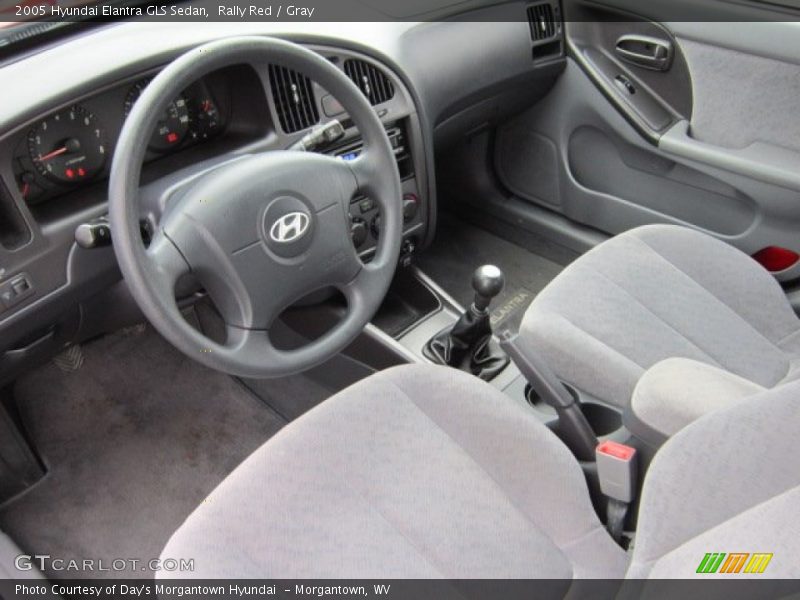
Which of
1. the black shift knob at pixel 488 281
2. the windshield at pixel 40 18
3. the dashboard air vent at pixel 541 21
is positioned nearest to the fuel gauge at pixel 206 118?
the windshield at pixel 40 18

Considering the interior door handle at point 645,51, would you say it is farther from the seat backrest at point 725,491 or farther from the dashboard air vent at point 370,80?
the seat backrest at point 725,491

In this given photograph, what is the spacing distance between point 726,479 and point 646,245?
80cm

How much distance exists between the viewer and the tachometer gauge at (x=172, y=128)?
1.28 m

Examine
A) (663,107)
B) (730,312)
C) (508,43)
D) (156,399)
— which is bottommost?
(156,399)

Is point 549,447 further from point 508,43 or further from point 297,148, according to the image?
point 508,43

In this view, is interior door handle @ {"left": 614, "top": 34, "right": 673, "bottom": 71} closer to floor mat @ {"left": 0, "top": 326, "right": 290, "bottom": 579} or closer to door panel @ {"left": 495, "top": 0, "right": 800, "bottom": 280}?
door panel @ {"left": 495, "top": 0, "right": 800, "bottom": 280}

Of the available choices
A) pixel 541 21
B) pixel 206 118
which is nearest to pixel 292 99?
pixel 206 118

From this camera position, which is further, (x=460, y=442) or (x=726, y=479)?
(x=460, y=442)

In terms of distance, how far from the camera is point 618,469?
1.04 metres

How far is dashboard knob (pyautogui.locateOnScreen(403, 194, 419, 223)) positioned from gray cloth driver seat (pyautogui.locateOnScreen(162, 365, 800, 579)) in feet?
1.95

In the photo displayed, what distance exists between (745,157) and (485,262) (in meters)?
0.76

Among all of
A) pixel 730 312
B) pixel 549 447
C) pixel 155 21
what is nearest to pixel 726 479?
pixel 549 447

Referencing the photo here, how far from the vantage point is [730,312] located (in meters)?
1.40

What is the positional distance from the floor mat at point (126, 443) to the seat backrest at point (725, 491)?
3.77 feet
